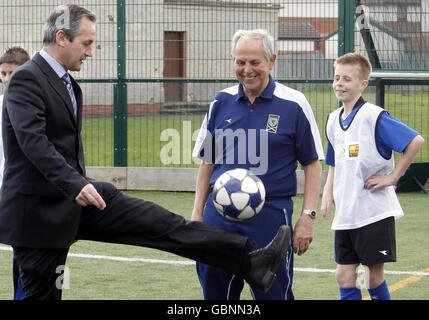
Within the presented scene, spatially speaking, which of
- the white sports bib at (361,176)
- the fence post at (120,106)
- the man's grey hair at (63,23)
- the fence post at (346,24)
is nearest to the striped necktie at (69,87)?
the man's grey hair at (63,23)

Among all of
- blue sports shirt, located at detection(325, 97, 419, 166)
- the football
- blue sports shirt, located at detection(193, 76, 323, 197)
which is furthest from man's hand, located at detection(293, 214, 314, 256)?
blue sports shirt, located at detection(325, 97, 419, 166)

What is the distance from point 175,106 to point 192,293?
7.60 m

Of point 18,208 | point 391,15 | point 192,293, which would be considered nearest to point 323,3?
point 391,15

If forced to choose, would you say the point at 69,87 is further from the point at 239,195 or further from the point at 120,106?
the point at 120,106

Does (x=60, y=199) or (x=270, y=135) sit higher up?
(x=270, y=135)

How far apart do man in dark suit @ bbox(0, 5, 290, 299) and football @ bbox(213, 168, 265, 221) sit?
0.47 feet

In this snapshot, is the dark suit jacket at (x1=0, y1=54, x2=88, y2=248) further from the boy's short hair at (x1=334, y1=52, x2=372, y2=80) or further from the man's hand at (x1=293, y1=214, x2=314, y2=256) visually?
the boy's short hair at (x1=334, y1=52, x2=372, y2=80)

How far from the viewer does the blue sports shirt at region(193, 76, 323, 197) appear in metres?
4.90

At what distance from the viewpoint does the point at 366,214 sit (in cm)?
587

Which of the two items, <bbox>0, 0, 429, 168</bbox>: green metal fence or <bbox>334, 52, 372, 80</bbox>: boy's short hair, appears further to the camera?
<bbox>0, 0, 429, 168</bbox>: green metal fence

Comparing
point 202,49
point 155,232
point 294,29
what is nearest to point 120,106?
point 202,49

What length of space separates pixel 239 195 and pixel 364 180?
1.49 meters

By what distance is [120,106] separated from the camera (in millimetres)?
13273
